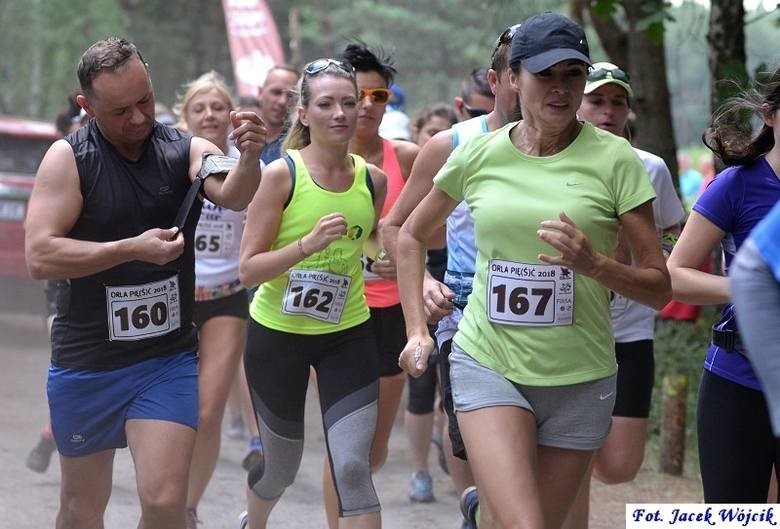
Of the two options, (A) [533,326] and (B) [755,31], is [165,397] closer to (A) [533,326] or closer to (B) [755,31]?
(A) [533,326]

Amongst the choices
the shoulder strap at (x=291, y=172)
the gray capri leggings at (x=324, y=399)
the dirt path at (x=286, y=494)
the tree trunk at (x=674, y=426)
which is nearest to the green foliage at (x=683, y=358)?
the tree trunk at (x=674, y=426)

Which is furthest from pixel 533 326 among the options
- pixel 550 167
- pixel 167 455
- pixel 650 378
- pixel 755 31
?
pixel 755 31

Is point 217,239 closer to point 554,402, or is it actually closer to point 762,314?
point 554,402

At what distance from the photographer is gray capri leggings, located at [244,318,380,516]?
5.41 m

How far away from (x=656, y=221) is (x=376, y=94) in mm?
1691

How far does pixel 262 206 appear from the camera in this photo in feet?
18.4

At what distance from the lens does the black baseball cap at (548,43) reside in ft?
14.1

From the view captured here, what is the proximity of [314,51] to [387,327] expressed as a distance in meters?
29.6

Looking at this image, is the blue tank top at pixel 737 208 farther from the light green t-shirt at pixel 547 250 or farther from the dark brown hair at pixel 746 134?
the light green t-shirt at pixel 547 250

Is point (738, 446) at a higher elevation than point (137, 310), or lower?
lower

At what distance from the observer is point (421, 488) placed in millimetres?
7973

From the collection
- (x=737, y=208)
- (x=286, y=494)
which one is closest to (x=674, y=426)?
(x=286, y=494)

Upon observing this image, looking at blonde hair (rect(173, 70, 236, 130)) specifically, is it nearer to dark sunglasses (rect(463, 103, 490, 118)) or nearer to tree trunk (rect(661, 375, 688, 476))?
dark sunglasses (rect(463, 103, 490, 118))

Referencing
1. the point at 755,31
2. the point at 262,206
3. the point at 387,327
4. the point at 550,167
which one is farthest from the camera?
the point at 755,31
